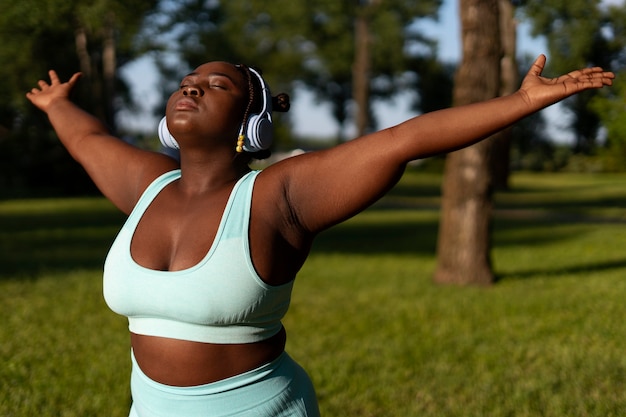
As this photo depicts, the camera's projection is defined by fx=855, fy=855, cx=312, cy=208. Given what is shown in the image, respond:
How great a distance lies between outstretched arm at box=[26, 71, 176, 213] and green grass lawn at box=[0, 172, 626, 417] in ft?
9.48

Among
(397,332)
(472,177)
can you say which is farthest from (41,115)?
(397,332)

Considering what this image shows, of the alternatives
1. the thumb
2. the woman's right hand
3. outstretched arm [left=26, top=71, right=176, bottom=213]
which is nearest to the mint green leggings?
outstretched arm [left=26, top=71, right=176, bottom=213]

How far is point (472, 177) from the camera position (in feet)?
39.2

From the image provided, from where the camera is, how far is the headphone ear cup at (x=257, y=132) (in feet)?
9.38

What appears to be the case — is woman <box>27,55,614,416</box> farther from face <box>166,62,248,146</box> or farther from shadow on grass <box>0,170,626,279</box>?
shadow on grass <box>0,170,626,279</box>

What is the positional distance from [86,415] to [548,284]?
7.82 meters

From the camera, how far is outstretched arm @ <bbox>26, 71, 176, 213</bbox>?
3.27m

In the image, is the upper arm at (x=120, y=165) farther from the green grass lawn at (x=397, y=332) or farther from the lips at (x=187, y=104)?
the green grass lawn at (x=397, y=332)

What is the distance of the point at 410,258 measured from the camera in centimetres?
1583

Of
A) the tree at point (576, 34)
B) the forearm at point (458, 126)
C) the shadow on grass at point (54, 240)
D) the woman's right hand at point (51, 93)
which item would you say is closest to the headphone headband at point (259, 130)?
the forearm at point (458, 126)

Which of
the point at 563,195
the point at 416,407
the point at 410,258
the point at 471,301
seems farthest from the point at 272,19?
the point at 416,407

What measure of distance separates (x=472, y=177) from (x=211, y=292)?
9.69m

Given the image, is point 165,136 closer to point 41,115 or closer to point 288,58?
point 41,115

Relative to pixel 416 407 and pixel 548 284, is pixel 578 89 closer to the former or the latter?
Answer: pixel 416 407
